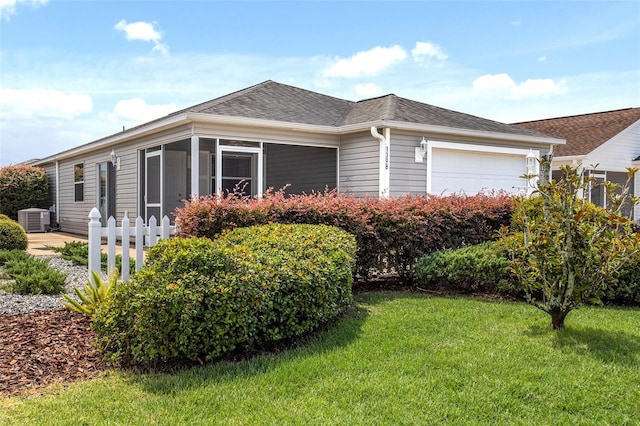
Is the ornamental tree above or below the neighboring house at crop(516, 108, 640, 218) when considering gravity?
below

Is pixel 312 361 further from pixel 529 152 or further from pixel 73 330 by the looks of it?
pixel 529 152

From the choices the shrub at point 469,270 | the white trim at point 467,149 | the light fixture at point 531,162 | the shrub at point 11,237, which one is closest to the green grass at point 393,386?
the shrub at point 469,270

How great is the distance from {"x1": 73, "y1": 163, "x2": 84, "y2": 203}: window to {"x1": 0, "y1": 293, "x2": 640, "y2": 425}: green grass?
50.5 feet

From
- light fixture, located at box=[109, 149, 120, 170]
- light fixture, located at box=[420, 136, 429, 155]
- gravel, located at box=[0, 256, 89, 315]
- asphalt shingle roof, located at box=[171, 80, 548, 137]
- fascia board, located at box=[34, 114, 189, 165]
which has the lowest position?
gravel, located at box=[0, 256, 89, 315]

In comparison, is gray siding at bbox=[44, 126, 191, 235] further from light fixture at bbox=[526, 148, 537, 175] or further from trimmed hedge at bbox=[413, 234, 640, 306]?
light fixture at bbox=[526, 148, 537, 175]

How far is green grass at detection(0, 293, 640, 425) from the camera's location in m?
3.11

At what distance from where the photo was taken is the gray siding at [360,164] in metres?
11.6

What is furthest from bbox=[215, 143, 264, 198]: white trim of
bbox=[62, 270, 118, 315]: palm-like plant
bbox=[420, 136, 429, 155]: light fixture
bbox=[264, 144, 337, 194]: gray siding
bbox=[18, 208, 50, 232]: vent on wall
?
bbox=[18, 208, 50, 232]: vent on wall

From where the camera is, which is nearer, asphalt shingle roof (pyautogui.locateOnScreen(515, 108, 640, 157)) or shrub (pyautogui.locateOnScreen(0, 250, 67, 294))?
shrub (pyautogui.locateOnScreen(0, 250, 67, 294))

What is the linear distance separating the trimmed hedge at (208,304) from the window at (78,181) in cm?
1482

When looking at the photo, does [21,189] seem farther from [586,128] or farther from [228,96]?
[586,128]

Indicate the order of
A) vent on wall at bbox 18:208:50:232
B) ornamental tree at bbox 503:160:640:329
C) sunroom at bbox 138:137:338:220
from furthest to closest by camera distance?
1. vent on wall at bbox 18:208:50:232
2. sunroom at bbox 138:137:338:220
3. ornamental tree at bbox 503:160:640:329

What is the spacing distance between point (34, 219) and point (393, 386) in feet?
64.3

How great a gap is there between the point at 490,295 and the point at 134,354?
14.6 ft
